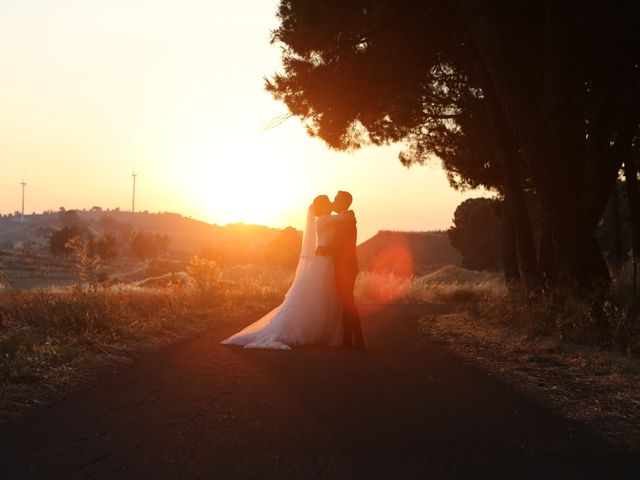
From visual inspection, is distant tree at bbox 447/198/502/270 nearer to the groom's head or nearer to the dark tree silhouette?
the dark tree silhouette

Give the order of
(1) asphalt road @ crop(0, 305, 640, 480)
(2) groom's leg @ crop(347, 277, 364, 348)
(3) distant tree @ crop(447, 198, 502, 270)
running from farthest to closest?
1. (3) distant tree @ crop(447, 198, 502, 270)
2. (2) groom's leg @ crop(347, 277, 364, 348)
3. (1) asphalt road @ crop(0, 305, 640, 480)

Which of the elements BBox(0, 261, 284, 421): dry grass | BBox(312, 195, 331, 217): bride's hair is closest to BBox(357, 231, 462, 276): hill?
BBox(0, 261, 284, 421): dry grass

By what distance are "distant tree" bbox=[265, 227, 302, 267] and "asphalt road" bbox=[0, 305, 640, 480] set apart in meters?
56.7

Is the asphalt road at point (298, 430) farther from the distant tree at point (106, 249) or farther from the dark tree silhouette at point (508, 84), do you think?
the distant tree at point (106, 249)

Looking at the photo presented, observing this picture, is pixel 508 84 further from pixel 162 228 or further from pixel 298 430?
pixel 162 228

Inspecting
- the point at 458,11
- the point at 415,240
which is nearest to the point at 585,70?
the point at 458,11

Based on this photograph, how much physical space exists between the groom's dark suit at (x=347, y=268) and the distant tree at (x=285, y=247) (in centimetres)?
5359

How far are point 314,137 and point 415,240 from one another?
236ft

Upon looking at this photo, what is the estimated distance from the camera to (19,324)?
10.3m

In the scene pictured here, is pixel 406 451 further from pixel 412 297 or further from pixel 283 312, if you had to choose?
pixel 412 297

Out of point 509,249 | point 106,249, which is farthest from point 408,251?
point 509,249

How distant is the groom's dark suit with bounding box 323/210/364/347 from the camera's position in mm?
9969

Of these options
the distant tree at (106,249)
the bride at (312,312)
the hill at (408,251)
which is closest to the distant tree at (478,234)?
the hill at (408,251)

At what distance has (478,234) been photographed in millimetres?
57312
